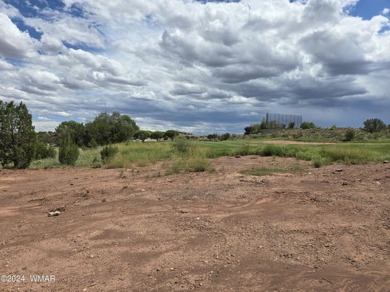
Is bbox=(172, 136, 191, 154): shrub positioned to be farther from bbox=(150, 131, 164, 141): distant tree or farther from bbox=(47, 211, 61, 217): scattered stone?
bbox=(150, 131, 164, 141): distant tree

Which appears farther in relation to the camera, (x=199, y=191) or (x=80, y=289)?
(x=199, y=191)

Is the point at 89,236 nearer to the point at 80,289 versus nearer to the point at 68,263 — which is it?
the point at 68,263

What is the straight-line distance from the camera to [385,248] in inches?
223

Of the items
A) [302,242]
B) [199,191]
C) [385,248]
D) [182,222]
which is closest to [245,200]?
[199,191]

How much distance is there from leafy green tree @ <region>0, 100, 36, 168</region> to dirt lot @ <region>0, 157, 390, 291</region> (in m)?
11.0

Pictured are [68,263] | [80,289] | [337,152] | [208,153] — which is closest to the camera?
[80,289]

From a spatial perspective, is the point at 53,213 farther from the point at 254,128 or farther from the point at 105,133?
the point at 254,128

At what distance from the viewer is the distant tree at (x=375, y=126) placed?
231ft

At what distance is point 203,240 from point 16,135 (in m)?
17.7

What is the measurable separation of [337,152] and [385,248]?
1716 cm

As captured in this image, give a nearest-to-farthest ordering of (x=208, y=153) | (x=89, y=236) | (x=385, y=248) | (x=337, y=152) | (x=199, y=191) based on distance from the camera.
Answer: (x=385, y=248) → (x=89, y=236) → (x=199, y=191) → (x=337, y=152) → (x=208, y=153)

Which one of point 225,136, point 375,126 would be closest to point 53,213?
point 375,126

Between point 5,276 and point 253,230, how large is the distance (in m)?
3.81

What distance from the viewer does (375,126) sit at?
233 feet
